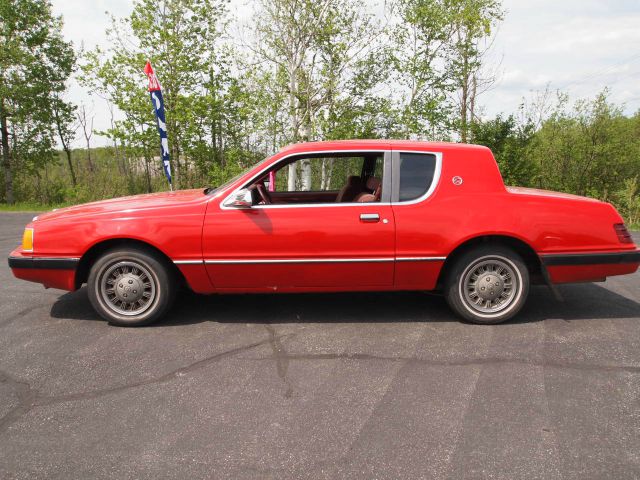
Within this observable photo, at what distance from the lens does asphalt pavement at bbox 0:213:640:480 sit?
2.16m

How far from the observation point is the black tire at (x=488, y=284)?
13.1ft

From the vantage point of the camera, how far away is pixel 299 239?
385cm

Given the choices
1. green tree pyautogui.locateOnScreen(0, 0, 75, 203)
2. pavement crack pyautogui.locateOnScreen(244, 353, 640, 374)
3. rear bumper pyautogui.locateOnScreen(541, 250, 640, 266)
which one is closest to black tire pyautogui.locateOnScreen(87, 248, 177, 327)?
pavement crack pyautogui.locateOnScreen(244, 353, 640, 374)

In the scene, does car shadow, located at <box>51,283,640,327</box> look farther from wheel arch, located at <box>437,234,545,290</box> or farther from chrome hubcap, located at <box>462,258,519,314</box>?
wheel arch, located at <box>437,234,545,290</box>

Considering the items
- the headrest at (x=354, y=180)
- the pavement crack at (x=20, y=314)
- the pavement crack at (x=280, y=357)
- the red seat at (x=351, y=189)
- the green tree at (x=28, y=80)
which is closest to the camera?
the pavement crack at (x=280, y=357)

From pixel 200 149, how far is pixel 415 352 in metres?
15.3

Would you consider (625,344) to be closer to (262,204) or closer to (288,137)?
(262,204)

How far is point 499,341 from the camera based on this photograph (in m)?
3.66

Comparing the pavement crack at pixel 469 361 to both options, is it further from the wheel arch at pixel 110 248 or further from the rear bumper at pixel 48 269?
the rear bumper at pixel 48 269

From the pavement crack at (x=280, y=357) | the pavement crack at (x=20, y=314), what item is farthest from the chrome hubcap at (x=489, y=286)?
the pavement crack at (x=20, y=314)

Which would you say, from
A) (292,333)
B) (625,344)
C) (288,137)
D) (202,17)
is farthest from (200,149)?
(625,344)

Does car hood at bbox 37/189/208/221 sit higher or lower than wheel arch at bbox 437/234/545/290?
higher

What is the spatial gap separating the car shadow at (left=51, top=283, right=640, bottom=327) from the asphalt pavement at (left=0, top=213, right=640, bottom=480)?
0.03 metres

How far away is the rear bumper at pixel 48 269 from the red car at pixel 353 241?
0.03ft
